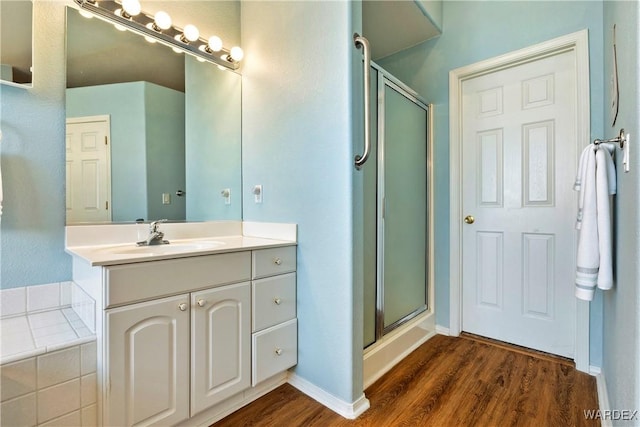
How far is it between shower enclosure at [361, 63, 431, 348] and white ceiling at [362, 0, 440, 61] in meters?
0.55

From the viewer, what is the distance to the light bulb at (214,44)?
5.96ft

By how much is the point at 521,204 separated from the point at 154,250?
2306 mm

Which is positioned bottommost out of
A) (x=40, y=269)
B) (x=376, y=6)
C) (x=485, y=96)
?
(x=40, y=269)

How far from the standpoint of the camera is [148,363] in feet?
3.68

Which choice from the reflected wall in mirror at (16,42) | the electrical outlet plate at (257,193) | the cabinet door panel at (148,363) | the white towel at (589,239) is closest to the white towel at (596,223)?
the white towel at (589,239)

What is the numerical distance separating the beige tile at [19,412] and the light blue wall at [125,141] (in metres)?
0.83

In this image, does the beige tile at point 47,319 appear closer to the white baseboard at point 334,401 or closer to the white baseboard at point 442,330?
the white baseboard at point 334,401

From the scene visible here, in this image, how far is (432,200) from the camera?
2.40 metres

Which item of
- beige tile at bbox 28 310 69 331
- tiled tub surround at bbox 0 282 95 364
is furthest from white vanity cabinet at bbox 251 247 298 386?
beige tile at bbox 28 310 69 331

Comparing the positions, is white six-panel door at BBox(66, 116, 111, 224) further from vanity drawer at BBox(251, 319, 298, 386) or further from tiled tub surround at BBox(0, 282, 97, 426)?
vanity drawer at BBox(251, 319, 298, 386)

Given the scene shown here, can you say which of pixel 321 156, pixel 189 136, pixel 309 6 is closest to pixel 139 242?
pixel 189 136

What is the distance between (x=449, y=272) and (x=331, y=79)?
5.64ft

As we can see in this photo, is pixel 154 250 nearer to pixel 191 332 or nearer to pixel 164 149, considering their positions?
pixel 191 332

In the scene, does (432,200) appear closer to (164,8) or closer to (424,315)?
(424,315)
